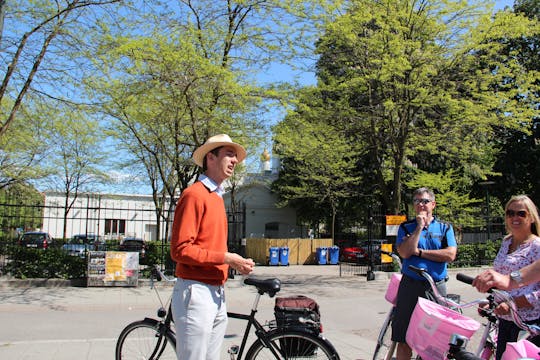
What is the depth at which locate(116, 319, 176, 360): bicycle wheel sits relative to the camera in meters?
3.97

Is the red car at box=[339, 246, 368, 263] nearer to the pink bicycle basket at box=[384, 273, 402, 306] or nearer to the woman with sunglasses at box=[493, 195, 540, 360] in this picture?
the pink bicycle basket at box=[384, 273, 402, 306]

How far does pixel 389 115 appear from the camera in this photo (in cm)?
1418

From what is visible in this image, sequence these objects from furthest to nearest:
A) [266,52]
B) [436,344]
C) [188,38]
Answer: [266,52]
[188,38]
[436,344]

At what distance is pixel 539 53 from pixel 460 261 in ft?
61.6

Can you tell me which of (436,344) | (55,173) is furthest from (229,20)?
(55,173)

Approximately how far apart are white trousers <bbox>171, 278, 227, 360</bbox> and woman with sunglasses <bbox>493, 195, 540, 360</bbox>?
202cm

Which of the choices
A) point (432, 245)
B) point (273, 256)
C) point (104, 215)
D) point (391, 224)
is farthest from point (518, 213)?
point (104, 215)

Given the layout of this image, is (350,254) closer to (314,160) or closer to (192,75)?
(314,160)

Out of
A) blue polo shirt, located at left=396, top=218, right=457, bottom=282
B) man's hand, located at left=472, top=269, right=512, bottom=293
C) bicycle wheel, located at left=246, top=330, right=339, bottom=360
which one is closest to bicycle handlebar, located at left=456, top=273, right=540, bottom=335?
→ man's hand, located at left=472, top=269, right=512, bottom=293

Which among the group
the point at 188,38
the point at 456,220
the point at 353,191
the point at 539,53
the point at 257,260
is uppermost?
the point at 539,53

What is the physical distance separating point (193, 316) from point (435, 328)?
1.59 m

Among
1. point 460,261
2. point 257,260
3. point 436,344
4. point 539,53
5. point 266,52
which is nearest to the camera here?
point 436,344

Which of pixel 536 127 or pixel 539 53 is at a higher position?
pixel 539 53

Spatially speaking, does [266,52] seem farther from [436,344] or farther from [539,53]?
[539,53]
